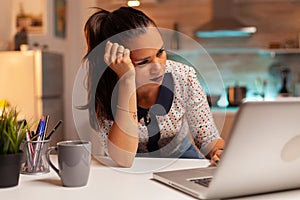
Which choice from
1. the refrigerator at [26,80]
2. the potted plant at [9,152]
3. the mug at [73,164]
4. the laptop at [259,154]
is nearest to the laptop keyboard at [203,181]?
the laptop at [259,154]

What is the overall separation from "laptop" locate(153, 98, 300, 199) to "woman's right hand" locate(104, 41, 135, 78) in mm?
450

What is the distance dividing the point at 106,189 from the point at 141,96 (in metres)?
0.60

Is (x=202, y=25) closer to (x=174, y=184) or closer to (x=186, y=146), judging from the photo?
(x=186, y=146)

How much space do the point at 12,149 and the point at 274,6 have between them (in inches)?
145

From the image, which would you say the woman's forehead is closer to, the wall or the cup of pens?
the cup of pens

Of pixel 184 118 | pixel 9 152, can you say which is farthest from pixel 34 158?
pixel 184 118

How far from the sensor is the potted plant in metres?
1.05

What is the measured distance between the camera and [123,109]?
132cm

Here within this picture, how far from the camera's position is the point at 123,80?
1.32m

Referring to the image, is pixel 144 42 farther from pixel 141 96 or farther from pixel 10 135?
pixel 10 135

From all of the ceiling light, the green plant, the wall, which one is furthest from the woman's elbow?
the wall

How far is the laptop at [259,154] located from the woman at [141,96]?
1.19ft

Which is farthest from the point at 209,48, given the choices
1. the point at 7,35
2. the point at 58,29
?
the point at 7,35

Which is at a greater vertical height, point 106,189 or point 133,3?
point 133,3
